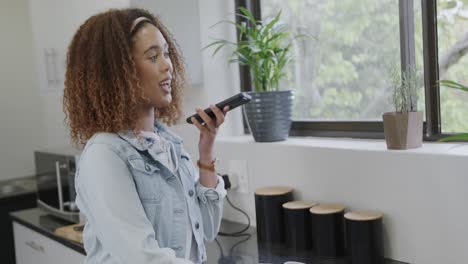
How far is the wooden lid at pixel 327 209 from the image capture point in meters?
1.60

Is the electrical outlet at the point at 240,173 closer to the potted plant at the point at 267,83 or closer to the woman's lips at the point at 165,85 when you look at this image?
the potted plant at the point at 267,83

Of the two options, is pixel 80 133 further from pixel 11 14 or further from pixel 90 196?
pixel 11 14

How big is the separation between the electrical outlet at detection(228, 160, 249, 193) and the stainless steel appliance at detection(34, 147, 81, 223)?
68cm

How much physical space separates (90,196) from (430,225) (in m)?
0.90

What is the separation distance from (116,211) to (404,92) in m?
0.92

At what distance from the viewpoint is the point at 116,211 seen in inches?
38.3

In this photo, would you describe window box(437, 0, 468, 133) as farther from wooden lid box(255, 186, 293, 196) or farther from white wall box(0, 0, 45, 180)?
white wall box(0, 0, 45, 180)

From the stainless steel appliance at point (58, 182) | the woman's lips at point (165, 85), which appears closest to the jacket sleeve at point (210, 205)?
the woman's lips at point (165, 85)

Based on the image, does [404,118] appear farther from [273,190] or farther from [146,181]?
[146,181]

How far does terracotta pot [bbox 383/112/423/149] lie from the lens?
4.87 feet

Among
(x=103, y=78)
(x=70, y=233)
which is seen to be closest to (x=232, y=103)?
(x=103, y=78)

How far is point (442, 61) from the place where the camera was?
1588mm

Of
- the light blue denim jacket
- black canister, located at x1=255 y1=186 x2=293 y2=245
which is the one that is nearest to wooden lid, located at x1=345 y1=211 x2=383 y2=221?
black canister, located at x1=255 y1=186 x2=293 y2=245

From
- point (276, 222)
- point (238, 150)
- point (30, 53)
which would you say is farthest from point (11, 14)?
point (276, 222)
